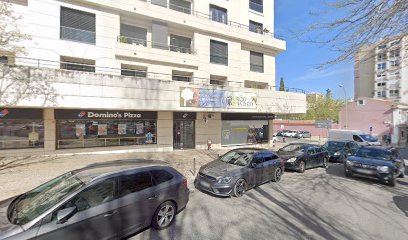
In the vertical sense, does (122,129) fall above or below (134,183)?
above

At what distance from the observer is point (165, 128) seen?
49.2ft

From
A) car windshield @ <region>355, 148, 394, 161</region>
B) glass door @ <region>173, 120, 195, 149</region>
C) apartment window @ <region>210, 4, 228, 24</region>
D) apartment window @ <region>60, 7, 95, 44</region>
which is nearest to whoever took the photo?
car windshield @ <region>355, 148, 394, 161</region>

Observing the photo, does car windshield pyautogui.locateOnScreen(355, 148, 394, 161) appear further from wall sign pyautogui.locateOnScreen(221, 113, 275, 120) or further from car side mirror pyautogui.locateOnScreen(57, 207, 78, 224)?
car side mirror pyautogui.locateOnScreen(57, 207, 78, 224)

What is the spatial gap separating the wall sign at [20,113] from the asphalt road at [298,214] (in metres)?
10.6

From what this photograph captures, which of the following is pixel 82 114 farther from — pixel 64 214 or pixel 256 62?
pixel 256 62

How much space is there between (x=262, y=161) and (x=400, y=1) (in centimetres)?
569

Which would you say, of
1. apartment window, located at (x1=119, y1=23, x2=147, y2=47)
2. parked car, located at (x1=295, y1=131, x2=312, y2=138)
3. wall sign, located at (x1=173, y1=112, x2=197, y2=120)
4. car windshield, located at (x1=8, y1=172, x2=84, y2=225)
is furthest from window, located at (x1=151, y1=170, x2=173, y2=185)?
parked car, located at (x1=295, y1=131, x2=312, y2=138)

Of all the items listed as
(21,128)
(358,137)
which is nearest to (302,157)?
(21,128)

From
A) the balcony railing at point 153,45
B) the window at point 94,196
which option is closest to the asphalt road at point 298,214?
the window at point 94,196

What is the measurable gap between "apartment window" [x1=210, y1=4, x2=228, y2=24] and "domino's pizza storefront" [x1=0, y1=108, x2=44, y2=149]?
14.8 m

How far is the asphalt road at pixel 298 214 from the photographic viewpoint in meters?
4.37

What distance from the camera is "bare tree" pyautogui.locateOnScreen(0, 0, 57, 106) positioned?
910 cm

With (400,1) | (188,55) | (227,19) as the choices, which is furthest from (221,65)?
(400,1)

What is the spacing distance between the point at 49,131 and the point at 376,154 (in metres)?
17.3
